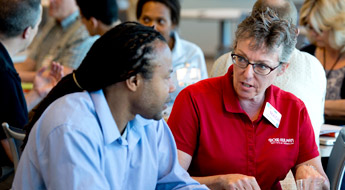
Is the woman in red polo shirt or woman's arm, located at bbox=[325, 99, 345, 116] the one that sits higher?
the woman in red polo shirt

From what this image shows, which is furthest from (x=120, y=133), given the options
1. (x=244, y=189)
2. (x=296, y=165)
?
(x=296, y=165)

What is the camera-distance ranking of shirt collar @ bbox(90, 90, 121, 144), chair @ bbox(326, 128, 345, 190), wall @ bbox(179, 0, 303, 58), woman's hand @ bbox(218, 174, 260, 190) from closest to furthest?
shirt collar @ bbox(90, 90, 121, 144) < woman's hand @ bbox(218, 174, 260, 190) < chair @ bbox(326, 128, 345, 190) < wall @ bbox(179, 0, 303, 58)

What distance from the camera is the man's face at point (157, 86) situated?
1.55 meters

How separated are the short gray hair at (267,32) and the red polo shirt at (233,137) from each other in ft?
0.75

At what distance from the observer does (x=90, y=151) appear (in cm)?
144

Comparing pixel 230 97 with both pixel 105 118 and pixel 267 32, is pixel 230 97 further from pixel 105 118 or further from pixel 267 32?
pixel 105 118

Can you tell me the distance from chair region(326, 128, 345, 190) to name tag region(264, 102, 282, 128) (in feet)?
1.08

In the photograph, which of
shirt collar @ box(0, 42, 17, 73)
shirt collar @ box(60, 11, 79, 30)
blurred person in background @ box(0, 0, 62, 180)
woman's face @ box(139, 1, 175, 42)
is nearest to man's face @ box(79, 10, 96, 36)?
shirt collar @ box(60, 11, 79, 30)

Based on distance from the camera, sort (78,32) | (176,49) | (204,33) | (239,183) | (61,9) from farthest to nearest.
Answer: (204,33) → (61,9) → (78,32) → (176,49) → (239,183)

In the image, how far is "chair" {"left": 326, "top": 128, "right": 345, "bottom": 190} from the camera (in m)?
2.15

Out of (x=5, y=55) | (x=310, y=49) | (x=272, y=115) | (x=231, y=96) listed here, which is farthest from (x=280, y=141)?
(x=310, y=49)

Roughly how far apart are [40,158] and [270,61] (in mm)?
1019

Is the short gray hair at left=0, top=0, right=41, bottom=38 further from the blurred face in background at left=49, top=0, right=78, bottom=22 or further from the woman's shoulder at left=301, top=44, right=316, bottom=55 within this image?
the woman's shoulder at left=301, top=44, right=316, bottom=55

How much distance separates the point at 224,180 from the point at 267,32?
620 millimetres
